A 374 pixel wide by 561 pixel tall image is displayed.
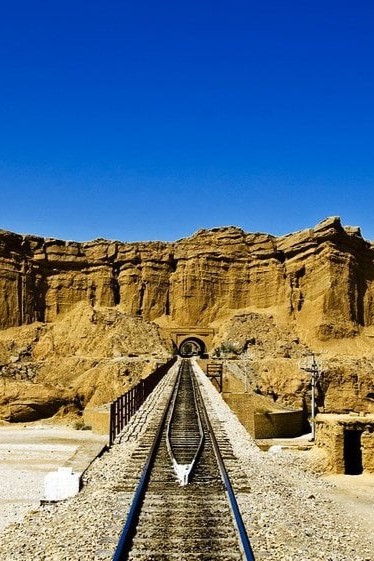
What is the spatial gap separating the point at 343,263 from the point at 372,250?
8.17 m

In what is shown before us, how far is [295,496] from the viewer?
11.5 metres

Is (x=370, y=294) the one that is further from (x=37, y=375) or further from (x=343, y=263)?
(x=37, y=375)

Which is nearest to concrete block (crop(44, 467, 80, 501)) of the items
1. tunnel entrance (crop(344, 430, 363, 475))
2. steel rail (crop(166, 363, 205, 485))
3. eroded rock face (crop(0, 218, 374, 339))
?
steel rail (crop(166, 363, 205, 485))

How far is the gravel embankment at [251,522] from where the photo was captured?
26.7 feet

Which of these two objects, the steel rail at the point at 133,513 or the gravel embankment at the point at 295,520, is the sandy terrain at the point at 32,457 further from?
the gravel embankment at the point at 295,520

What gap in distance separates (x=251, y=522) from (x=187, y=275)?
72.1 metres

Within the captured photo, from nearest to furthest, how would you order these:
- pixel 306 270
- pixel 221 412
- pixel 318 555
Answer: pixel 318 555, pixel 221 412, pixel 306 270

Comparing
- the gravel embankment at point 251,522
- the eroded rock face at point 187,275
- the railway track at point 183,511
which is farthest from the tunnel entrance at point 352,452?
the eroded rock face at point 187,275

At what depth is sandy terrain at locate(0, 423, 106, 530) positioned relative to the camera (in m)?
13.6

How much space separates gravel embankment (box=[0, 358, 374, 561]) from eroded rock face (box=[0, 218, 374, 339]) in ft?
201

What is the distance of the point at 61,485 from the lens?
11.0 meters

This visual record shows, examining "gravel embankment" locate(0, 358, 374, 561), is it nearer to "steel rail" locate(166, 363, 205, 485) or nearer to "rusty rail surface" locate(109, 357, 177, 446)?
"steel rail" locate(166, 363, 205, 485)

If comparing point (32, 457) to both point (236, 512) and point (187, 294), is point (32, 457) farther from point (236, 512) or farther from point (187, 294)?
point (187, 294)

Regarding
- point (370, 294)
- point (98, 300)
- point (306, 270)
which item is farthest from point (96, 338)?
point (370, 294)
